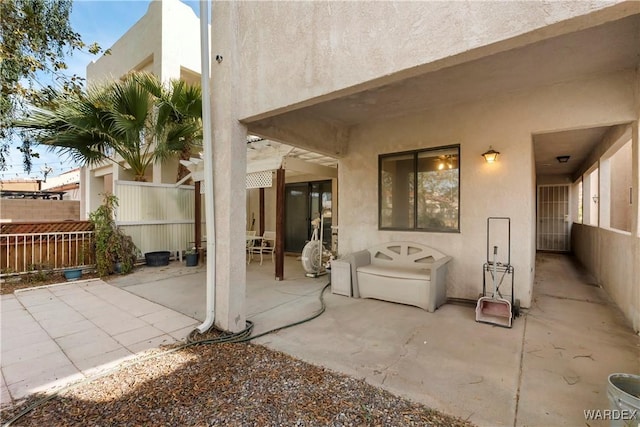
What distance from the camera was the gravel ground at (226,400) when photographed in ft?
6.34

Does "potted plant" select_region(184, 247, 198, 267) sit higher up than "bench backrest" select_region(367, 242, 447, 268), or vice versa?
"bench backrest" select_region(367, 242, 447, 268)

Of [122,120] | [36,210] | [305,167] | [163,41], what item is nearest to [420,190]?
[305,167]

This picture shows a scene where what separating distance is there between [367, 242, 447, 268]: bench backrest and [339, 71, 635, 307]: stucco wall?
0.13 m

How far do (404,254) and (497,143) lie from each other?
2.15 m

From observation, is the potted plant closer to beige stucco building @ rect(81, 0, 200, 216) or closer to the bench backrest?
beige stucco building @ rect(81, 0, 200, 216)

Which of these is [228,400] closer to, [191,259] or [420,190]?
[420,190]

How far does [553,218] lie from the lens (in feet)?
31.9

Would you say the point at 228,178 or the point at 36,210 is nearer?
the point at 228,178

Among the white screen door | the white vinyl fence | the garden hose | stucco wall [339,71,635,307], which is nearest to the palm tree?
the white vinyl fence

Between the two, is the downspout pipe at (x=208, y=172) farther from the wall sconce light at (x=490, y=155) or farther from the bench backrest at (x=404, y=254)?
the wall sconce light at (x=490, y=155)

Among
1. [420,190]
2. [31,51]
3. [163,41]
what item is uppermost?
[163,41]

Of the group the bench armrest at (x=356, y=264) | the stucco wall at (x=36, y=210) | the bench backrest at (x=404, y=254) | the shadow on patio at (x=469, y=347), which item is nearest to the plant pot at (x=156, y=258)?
the shadow on patio at (x=469, y=347)

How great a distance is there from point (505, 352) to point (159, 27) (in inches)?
453

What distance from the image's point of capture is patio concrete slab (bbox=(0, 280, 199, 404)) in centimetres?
255
